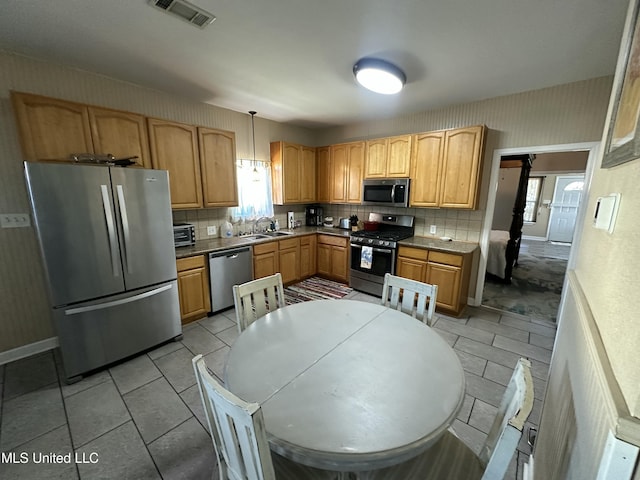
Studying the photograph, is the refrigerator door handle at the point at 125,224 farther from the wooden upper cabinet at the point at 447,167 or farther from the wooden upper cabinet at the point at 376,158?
the wooden upper cabinet at the point at 447,167

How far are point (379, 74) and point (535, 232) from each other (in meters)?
8.54

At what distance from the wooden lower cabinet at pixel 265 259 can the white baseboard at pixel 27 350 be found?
2.14m

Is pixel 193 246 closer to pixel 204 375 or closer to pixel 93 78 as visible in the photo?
pixel 93 78

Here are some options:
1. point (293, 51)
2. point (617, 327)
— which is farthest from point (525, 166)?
point (617, 327)

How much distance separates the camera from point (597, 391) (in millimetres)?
696

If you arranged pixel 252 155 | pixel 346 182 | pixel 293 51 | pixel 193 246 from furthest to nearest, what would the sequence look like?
pixel 346 182, pixel 252 155, pixel 193 246, pixel 293 51

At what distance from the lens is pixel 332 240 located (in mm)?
4398

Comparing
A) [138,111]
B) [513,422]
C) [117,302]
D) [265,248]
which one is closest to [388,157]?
[265,248]

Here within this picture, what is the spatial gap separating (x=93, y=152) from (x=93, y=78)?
31.8 inches

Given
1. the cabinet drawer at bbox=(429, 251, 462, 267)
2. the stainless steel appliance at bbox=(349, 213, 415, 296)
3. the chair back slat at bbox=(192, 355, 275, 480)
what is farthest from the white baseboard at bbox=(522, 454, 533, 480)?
the stainless steel appliance at bbox=(349, 213, 415, 296)

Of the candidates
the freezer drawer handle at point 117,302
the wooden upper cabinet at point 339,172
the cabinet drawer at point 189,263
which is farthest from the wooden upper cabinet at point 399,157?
the freezer drawer handle at point 117,302

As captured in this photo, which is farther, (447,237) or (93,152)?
(447,237)

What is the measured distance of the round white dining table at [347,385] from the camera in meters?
0.87

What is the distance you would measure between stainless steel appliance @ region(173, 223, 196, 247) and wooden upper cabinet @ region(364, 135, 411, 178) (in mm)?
2681
